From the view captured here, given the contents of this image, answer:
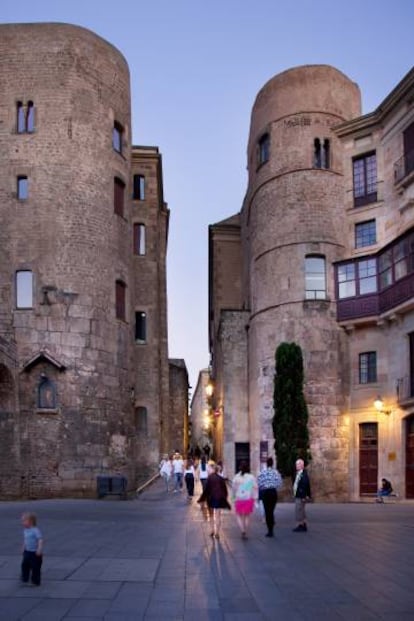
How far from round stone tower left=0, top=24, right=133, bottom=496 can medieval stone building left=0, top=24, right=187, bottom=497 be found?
4 centimetres

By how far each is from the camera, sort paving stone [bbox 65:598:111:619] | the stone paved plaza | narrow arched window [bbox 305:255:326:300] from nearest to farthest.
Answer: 1. paving stone [bbox 65:598:111:619]
2. the stone paved plaza
3. narrow arched window [bbox 305:255:326:300]

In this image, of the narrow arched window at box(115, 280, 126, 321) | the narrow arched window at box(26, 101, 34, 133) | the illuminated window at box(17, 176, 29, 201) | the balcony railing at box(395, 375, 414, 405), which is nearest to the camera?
the balcony railing at box(395, 375, 414, 405)

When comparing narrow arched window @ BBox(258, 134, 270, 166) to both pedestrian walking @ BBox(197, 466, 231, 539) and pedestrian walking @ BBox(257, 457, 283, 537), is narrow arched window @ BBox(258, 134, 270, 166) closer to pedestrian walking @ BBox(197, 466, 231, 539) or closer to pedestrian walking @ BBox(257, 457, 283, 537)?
pedestrian walking @ BBox(257, 457, 283, 537)

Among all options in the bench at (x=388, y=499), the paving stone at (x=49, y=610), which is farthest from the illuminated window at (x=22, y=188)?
the paving stone at (x=49, y=610)

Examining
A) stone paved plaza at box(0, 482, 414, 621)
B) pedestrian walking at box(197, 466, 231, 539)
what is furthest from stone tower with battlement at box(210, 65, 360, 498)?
pedestrian walking at box(197, 466, 231, 539)

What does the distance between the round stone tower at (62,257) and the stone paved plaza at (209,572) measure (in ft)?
32.7

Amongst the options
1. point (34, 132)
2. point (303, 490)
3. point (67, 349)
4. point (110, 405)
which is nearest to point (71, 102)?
point (34, 132)

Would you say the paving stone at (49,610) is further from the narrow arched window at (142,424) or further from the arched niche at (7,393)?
the narrow arched window at (142,424)

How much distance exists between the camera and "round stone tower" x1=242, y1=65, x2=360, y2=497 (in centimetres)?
3412

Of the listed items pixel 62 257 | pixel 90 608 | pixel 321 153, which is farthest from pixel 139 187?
pixel 90 608

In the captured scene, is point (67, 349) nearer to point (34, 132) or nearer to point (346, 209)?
point (34, 132)

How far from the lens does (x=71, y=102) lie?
31781 mm

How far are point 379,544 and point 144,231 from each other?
31.8 metres

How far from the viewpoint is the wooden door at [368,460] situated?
1296 inches
